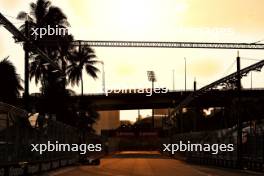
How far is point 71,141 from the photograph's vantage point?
55.2m

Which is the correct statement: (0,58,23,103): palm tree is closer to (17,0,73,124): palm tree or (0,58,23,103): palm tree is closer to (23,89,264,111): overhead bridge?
(17,0,73,124): palm tree

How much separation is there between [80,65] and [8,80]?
4702 centimetres

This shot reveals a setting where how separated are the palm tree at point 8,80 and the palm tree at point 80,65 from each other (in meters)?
38.7

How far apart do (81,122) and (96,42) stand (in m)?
22.3

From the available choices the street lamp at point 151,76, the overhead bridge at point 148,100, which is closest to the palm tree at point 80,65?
the overhead bridge at point 148,100

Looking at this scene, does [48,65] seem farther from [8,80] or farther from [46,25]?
[8,80]

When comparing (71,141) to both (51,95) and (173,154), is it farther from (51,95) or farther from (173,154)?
(173,154)

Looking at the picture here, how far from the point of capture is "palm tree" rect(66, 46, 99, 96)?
92125mm

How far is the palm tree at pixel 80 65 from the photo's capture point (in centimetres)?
9212

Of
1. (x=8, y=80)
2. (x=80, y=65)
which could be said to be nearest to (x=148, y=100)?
(x=80, y=65)

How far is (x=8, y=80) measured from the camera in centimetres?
4697

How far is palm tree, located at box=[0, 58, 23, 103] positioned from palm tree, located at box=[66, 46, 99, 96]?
38694 mm

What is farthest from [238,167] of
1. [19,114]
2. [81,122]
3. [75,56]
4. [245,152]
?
[75,56]

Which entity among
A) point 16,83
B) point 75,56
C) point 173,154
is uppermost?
point 75,56
